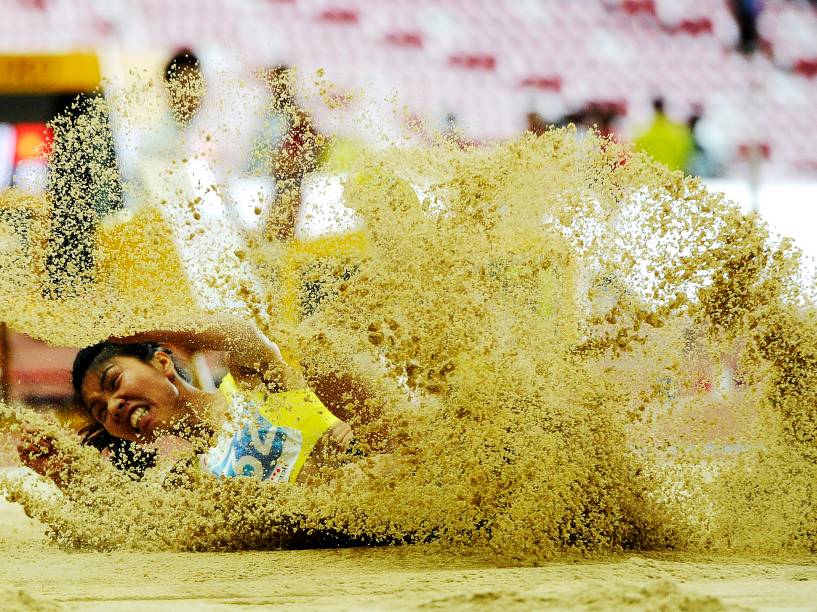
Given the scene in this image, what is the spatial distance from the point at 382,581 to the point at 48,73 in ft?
7.09

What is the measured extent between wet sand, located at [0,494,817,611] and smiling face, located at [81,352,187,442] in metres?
0.28

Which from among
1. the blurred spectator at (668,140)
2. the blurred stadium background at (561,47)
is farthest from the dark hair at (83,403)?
the blurred stadium background at (561,47)

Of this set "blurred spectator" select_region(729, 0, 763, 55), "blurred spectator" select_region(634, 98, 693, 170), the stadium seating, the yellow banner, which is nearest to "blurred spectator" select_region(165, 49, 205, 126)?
the yellow banner

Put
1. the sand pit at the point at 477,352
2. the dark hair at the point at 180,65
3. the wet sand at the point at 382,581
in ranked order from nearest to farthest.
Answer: the wet sand at the point at 382,581
the sand pit at the point at 477,352
the dark hair at the point at 180,65

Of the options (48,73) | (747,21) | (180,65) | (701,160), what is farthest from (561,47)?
(180,65)

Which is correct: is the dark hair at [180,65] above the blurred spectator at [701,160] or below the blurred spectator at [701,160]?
below

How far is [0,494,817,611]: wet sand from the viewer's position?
1.34 metres

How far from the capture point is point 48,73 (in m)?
2.86

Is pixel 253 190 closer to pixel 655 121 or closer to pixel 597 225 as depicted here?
pixel 597 225

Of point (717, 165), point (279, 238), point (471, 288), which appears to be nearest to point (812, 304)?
point (471, 288)

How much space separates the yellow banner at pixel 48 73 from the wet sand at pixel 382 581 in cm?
144

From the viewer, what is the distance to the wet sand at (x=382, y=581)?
4.40 feet

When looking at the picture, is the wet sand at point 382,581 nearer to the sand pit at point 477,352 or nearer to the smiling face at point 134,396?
the sand pit at point 477,352

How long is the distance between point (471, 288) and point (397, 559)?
59 centimetres
